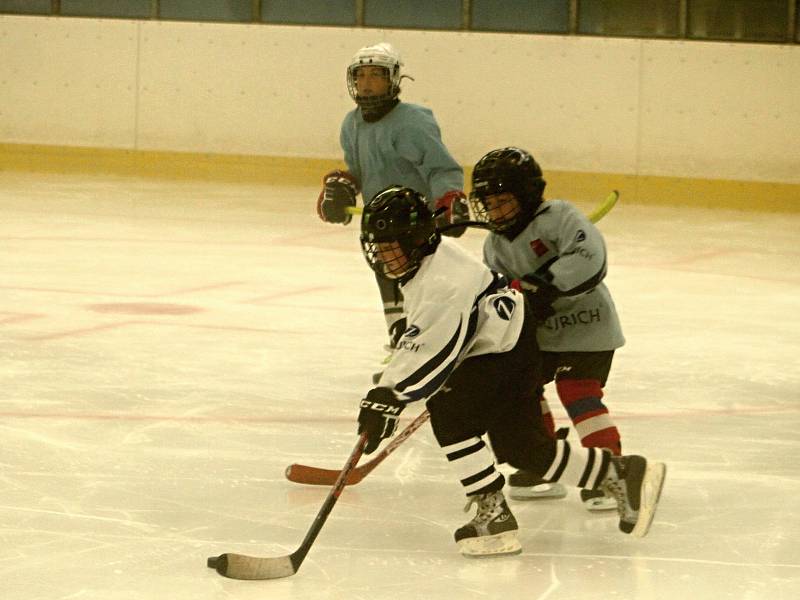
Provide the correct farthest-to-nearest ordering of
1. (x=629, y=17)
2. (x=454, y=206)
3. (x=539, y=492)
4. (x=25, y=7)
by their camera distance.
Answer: (x=25, y=7)
(x=629, y=17)
(x=454, y=206)
(x=539, y=492)

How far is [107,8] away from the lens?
448 inches

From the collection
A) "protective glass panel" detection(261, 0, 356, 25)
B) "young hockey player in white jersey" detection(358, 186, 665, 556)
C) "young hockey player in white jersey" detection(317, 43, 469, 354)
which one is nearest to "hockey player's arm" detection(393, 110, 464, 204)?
"young hockey player in white jersey" detection(317, 43, 469, 354)

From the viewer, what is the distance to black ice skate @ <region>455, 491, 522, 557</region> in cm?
300

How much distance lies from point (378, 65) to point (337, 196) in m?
0.45

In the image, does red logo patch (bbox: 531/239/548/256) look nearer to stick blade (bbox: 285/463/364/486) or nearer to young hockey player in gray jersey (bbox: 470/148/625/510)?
young hockey player in gray jersey (bbox: 470/148/625/510)

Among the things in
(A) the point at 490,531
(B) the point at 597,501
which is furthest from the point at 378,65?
(A) the point at 490,531

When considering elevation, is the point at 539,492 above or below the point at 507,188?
below

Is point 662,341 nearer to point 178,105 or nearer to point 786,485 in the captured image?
point 786,485

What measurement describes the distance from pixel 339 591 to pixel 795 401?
7.31 ft

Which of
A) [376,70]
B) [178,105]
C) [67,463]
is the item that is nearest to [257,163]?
[178,105]

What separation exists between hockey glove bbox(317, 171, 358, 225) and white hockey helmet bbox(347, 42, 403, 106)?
26cm

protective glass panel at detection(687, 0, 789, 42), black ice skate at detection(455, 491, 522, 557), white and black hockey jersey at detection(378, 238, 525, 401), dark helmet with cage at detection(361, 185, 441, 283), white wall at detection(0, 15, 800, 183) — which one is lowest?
black ice skate at detection(455, 491, 522, 557)

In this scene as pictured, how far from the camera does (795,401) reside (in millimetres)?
4602

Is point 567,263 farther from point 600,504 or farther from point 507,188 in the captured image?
point 600,504
